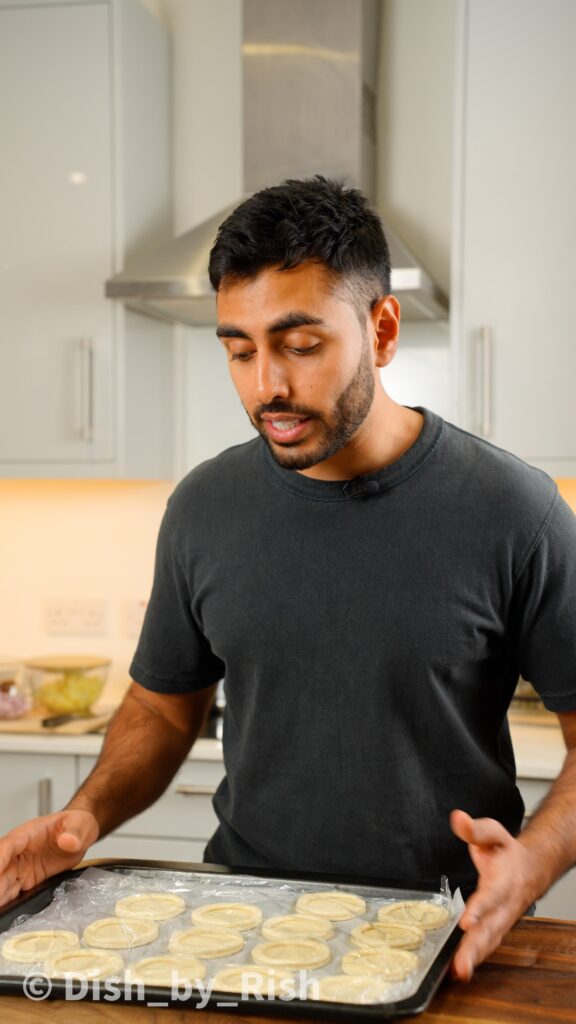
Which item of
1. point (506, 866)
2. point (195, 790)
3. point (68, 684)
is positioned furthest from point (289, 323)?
point (68, 684)

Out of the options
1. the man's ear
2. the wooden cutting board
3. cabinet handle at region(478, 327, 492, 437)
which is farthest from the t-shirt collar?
the wooden cutting board

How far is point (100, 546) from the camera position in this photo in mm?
3199

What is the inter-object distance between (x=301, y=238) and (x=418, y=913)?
0.74 meters

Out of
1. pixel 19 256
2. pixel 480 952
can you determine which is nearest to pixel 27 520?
Result: pixel 19 256

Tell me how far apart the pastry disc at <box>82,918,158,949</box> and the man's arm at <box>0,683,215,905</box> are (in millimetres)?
137

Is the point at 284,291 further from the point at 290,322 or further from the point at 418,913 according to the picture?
the point at 418,913

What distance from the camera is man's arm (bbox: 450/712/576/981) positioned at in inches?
38.7

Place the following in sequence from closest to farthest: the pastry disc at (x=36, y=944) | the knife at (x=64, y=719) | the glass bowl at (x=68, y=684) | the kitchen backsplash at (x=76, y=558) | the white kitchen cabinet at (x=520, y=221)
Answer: the pastry disc at (x=36, y=944) → the white kitchen cabinet at (x=520, y=221) → the knife at (x=64, y=719) → the glass bowl at (x=68, y=684) → the kitchen backsplash at (x=76, y=558)

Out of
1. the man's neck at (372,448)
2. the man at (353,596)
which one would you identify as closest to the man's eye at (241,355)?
the man at (353,596)

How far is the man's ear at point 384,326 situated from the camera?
4.72ft

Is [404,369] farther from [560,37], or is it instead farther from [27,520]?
[27,520]

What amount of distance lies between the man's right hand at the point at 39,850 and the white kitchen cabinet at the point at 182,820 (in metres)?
1.29

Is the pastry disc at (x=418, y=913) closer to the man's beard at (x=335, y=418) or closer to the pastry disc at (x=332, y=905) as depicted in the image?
the pastry disc at (x=332, y=905)

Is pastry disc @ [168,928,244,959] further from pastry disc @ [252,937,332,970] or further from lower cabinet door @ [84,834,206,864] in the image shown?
lower cabinet door @ [84,834,206,864]
